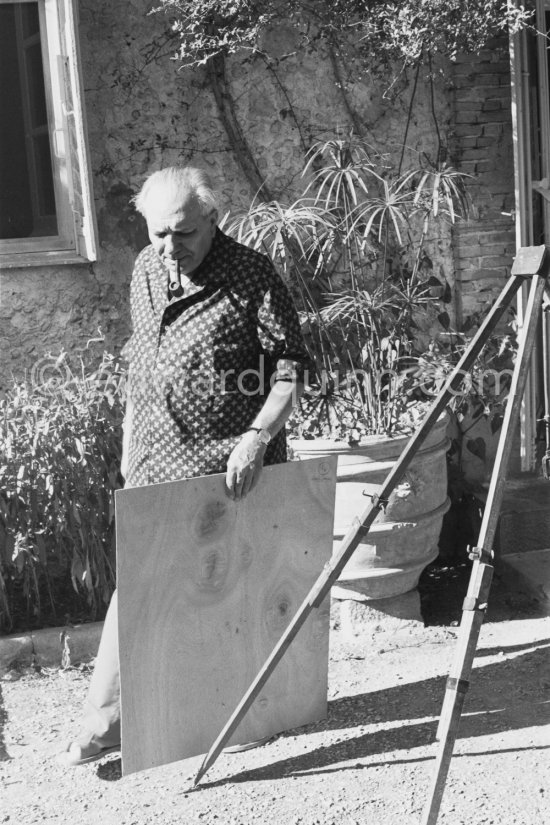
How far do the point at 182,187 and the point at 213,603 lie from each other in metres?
1.28

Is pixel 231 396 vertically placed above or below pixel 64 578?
above

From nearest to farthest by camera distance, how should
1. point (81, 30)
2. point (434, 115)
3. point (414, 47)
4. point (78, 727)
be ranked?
point (78, 727)
point (414, 47)
point (81, 30)
point (434, 115)

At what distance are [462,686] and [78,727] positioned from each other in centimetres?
181

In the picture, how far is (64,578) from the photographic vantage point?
4.71 m

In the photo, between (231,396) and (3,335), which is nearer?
(231,396)

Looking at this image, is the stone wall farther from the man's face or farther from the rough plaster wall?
the man's face

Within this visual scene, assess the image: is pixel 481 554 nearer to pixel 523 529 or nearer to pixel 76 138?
pixel 523 529

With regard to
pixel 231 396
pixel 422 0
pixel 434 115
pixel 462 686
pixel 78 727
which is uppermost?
pixel 422 0

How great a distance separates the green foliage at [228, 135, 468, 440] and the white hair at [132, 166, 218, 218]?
1.37 metres

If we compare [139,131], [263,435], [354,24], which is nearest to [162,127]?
[139,131]

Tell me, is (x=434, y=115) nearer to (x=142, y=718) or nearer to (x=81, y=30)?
(x=81, y=30)

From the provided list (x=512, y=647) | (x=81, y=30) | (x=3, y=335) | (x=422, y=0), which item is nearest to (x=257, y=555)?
(x=512, y=647)

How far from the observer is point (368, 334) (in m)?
4.83

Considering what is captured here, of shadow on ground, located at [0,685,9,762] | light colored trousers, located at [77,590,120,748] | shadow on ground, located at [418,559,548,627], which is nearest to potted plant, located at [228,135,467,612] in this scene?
shadow on ground, located at [418,559,548,627]
